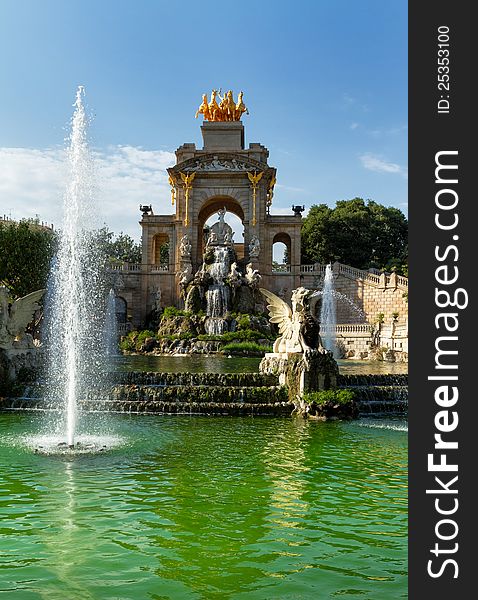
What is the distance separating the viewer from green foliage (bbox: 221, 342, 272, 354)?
3105cm

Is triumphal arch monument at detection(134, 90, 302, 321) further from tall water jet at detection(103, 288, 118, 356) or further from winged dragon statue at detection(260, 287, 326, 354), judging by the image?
winged dragon statue at detection(260, 287, 326, 354)

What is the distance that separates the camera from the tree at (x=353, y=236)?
5453 centimetres

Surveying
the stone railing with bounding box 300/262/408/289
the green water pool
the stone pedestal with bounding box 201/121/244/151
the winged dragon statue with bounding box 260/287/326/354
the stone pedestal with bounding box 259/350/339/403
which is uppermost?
the stone pedestal with bounding box 201/121/244/151

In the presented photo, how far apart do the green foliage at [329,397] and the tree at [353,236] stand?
3956cm

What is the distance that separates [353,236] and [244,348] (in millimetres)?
26123

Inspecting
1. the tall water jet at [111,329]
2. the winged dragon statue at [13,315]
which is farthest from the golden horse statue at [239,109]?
the winged dragon statue at [13,315]

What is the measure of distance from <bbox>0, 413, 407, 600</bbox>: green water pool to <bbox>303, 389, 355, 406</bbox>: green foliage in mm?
2509

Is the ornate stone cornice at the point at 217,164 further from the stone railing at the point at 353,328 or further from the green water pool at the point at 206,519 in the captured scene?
the green water pool at the point at 206,519

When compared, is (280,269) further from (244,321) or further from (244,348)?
(244,348)

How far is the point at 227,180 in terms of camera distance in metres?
46.1

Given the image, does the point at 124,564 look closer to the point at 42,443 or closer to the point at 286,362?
the point at 42,443

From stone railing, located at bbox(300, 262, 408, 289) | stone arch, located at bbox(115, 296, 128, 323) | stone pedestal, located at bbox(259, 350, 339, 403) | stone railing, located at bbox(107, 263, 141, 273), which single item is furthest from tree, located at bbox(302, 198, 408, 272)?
stone pedestal, located at bbox(259, 350, 339, 403)

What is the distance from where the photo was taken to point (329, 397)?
14.8m

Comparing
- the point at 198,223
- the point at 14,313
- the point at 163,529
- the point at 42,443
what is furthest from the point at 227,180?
the point at 163,529
